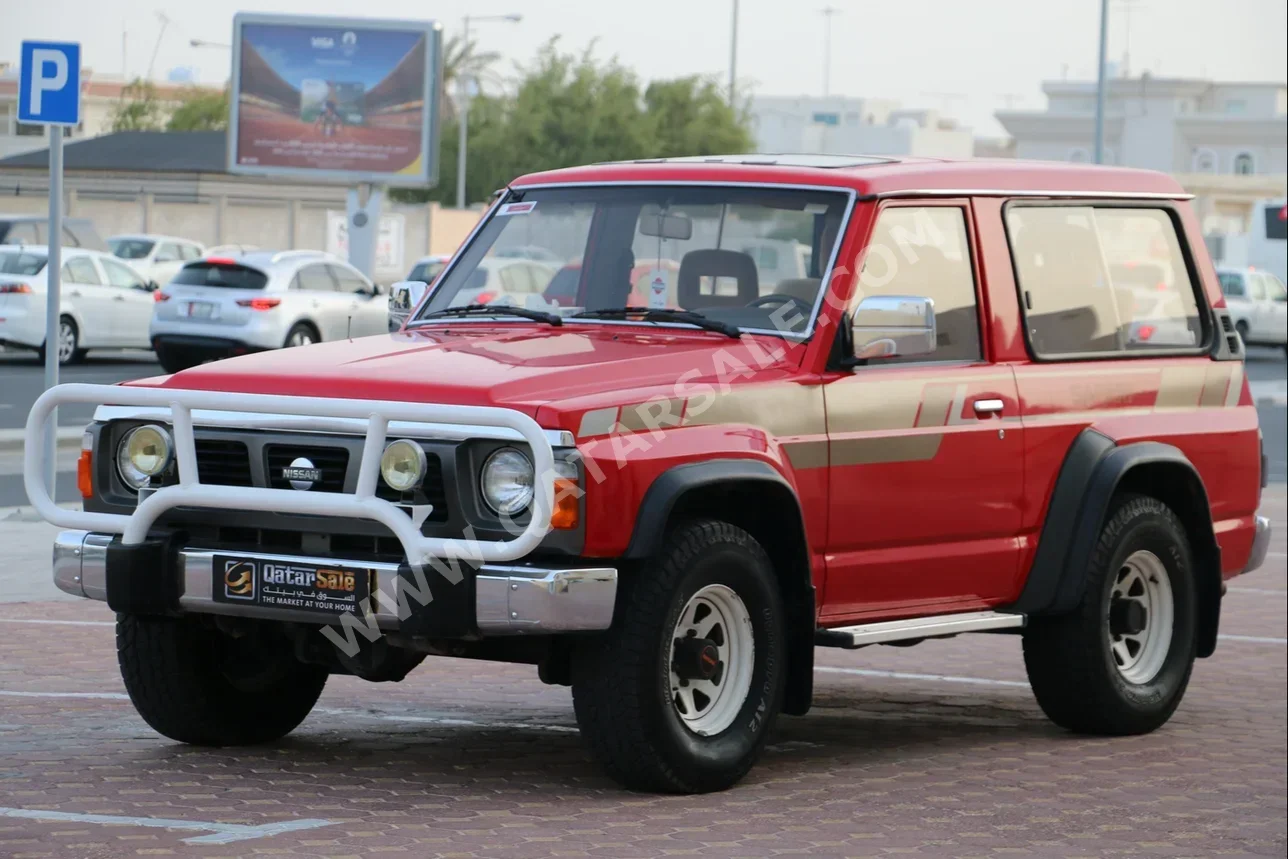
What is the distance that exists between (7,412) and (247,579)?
1793 centimetres

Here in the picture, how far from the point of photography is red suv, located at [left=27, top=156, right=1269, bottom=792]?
6.66 m

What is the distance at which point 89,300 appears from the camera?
100ft

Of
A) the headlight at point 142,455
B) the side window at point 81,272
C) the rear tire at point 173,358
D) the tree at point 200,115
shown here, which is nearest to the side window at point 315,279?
the rear tire at point 173,358

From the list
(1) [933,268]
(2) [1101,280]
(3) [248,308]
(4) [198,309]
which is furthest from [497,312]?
(4) [198,309]

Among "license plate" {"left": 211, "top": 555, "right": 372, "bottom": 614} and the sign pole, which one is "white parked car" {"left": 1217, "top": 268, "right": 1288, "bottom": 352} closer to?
the sign pole

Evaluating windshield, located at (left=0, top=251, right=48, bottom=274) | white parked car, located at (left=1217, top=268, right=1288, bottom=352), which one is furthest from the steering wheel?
white parked car, located at (left=1217, top=268, right=1288, bottom=352)

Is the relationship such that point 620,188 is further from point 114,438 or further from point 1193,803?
point 1193,803

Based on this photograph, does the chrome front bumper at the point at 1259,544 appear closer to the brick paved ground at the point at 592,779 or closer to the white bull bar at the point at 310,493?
the brick paved ground at the point at 592,779

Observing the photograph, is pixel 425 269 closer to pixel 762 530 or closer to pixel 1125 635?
pixel 1125 635

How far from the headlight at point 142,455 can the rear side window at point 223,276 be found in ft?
73.7

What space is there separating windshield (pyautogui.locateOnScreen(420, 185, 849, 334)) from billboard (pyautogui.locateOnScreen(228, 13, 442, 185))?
35.4 metres

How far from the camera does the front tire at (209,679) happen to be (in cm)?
752

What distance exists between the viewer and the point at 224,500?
22.3ft

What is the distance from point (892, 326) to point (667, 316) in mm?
769
